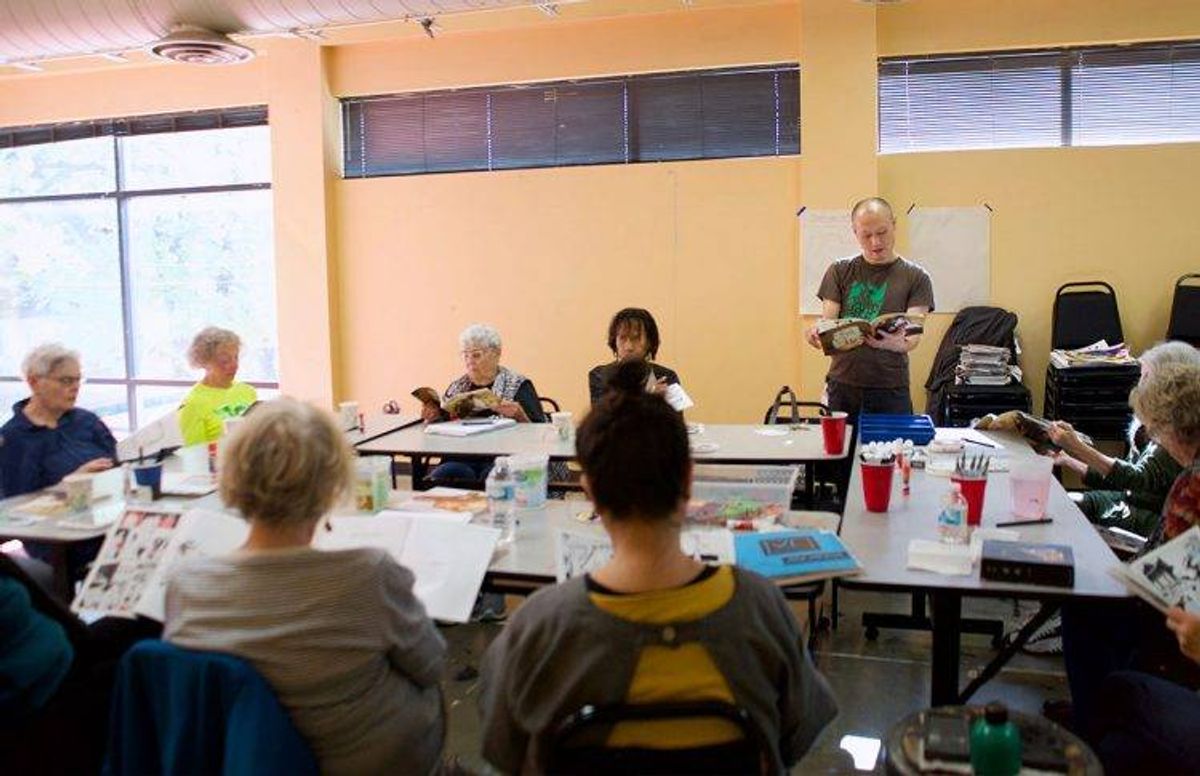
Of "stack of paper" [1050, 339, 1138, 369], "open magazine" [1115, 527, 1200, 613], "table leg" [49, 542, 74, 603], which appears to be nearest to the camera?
"open magazine" [1115, 527, 1200, 613]

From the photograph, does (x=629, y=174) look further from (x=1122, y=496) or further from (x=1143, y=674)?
(x=1143, y=674)

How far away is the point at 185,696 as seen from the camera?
1.38 m

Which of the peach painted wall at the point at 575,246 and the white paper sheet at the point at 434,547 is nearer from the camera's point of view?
the white paper sheet at the point at 434,547

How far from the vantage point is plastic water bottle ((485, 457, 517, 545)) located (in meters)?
2.41

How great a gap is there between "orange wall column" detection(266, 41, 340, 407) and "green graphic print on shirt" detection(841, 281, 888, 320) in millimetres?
3674

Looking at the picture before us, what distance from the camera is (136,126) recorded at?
6.83 meters

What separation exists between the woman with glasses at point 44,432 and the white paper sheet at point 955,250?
4406 millimetres

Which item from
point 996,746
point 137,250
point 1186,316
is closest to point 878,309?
point 1186,316

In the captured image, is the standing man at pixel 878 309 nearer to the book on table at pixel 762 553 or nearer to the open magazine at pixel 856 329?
the open magazine at pixel 856 329

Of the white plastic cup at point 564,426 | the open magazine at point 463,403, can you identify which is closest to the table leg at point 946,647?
the white plastic cup at point 564,426

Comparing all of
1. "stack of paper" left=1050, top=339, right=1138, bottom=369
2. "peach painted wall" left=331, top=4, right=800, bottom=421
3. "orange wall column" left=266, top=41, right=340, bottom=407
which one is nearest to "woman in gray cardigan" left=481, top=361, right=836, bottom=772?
"stack of paper" left=1050, top=339, right=1138, bottom=369

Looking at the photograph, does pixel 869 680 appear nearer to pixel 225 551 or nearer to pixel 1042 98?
pixel 225 551

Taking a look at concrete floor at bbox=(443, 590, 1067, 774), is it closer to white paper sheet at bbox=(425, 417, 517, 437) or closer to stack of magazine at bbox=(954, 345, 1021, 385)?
white paper sheet at bbox=(425, 417, 517, 437)

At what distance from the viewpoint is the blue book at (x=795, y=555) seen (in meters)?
1.93
